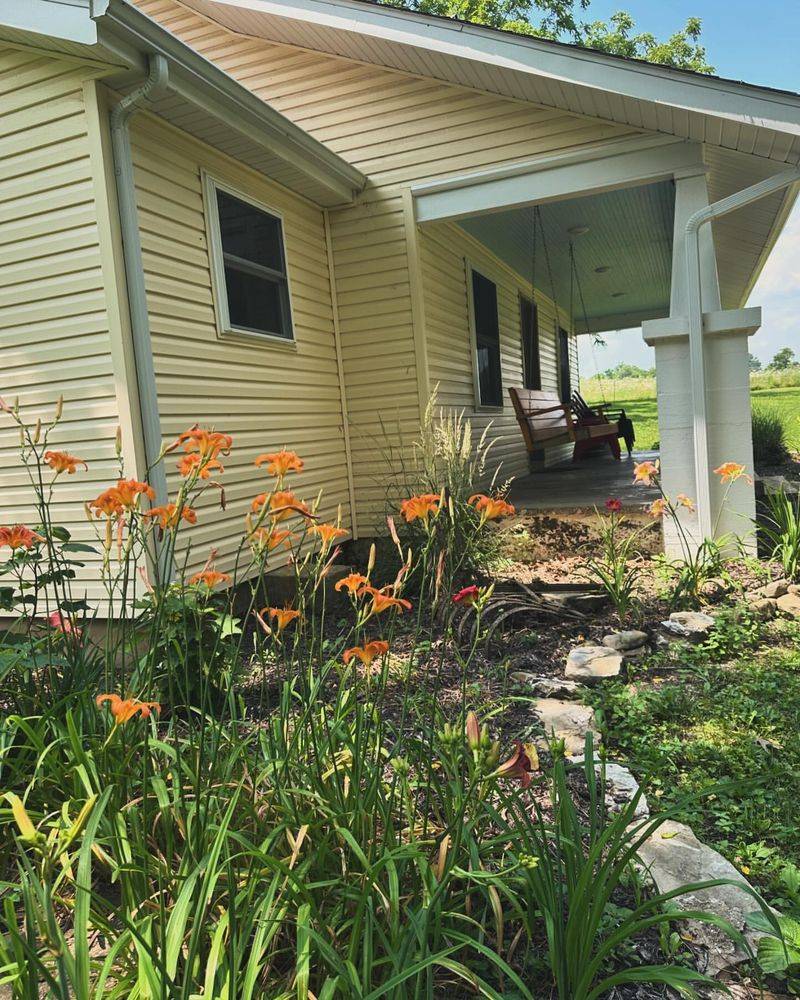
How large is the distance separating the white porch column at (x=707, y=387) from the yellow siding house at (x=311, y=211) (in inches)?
0.8

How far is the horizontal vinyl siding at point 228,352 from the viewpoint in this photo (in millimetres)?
4234

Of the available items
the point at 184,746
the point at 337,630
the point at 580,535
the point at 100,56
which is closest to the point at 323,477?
the point at 337,630

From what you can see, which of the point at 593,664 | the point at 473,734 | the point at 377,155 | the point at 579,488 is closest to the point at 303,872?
the point at 473,734

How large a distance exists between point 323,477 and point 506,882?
4747 mm

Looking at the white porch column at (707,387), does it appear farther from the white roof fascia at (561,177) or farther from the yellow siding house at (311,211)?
the white roof fascia at (561,177)

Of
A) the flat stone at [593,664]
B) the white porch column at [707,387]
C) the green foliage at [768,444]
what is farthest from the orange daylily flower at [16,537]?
the green foliage at [768,444]

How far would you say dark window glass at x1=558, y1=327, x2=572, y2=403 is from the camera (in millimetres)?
13398

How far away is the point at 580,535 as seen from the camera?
5770 millimetres

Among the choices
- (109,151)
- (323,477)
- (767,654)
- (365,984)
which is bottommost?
(767,654)

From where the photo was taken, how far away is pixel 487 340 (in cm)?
859

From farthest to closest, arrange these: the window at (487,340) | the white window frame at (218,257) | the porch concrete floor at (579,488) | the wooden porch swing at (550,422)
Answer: the window at (487,340) → the wooden porch swing at (550,422) → the porch concrete floor at (579,488) → the white window frame at (218,257)

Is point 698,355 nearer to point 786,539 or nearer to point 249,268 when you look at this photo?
point 786,539

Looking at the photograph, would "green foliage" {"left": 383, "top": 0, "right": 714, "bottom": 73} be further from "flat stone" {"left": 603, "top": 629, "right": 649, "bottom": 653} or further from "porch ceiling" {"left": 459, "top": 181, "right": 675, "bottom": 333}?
"flat stone" {"left": 603, "top": 629, "right": 649, "bottom": 653}

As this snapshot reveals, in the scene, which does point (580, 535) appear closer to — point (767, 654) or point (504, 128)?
point (767, 654)
